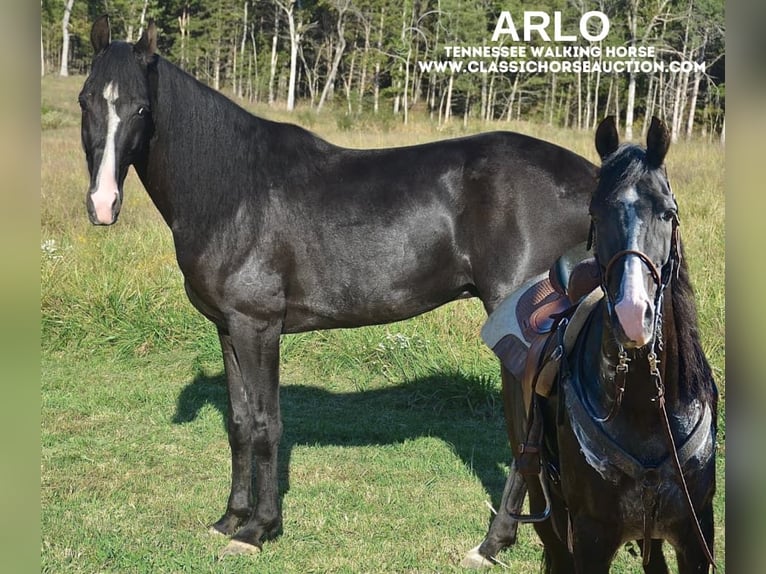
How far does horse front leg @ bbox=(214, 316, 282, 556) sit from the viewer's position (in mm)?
4391

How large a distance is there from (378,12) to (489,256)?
501 centimetres

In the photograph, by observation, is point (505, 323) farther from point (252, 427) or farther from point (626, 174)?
point (252, 427)

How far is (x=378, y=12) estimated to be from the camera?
8836 mm

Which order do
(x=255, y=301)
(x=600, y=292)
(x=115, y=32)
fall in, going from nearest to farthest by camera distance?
(x=600, y=292)
(x=255, y=301)
(x=115, y=32)

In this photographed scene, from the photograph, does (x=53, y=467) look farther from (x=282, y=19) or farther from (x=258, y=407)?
(x=282, y=19)

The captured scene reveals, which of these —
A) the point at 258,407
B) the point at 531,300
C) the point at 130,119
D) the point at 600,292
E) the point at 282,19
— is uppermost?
the point at 282,19

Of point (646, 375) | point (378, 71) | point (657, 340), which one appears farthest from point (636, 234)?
point (378, 71)

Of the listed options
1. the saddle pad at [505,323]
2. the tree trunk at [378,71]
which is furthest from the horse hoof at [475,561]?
the tree trunk at [378,71]

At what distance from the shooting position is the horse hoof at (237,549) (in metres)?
4.30

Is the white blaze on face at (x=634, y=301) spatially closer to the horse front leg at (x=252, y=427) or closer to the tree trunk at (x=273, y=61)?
the horse front leg at (x=252, y=427)

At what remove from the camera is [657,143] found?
7.55ft

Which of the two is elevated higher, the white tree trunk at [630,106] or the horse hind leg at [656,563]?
the white tree trunk at [630,106]

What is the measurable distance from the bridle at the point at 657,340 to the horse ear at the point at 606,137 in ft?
0.70
